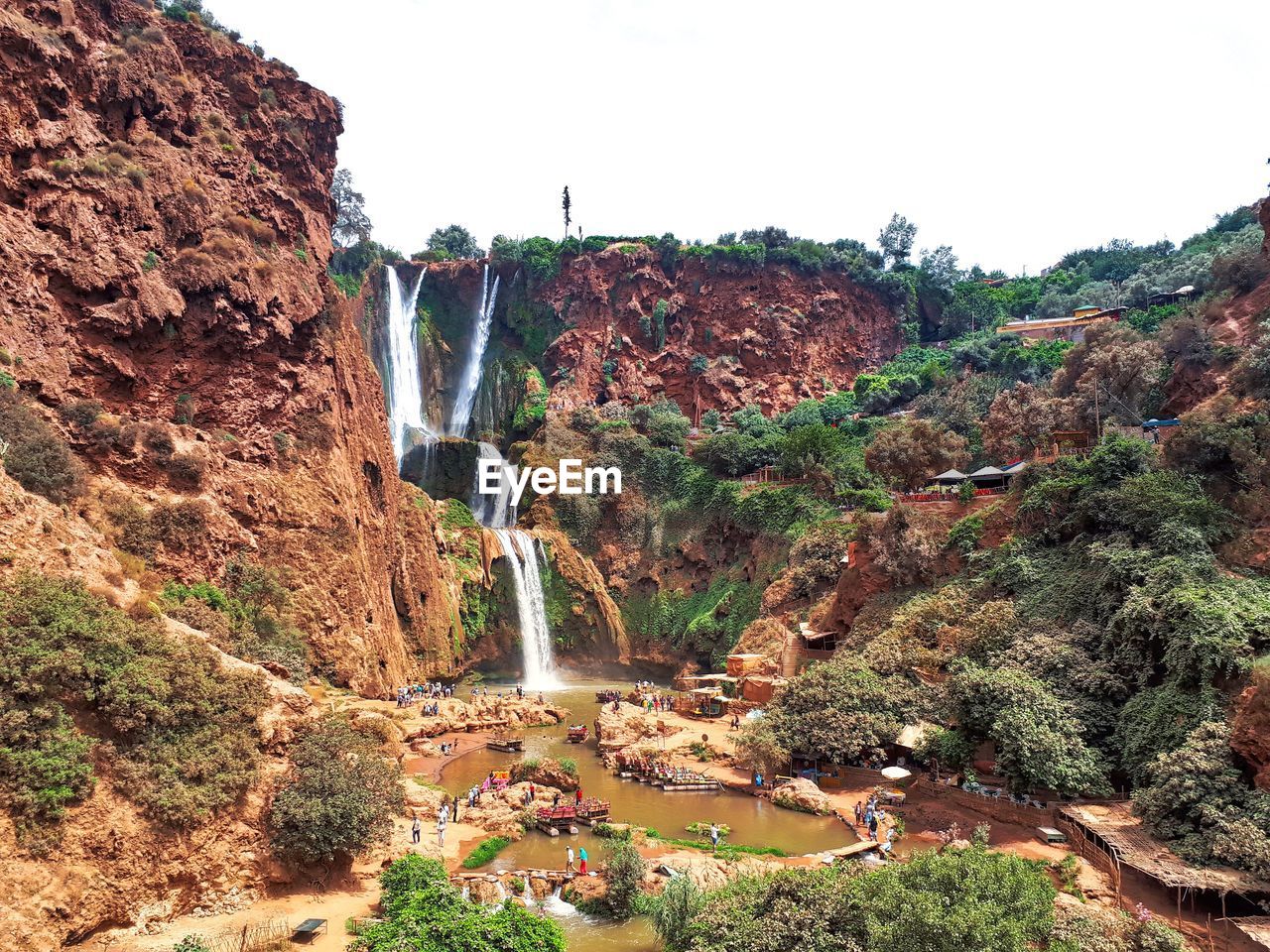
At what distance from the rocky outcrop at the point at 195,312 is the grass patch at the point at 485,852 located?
10031 mm

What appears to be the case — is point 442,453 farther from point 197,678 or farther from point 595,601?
point 197,678

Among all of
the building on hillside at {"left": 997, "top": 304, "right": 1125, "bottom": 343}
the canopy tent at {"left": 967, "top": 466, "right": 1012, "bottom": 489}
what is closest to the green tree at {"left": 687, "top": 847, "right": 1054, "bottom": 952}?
the canopy tent at {"left": 967, "top": 466, "right": 1012, "bottom": 489}

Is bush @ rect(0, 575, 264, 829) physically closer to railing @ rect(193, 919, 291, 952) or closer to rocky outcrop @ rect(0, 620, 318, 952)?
rocky outcrop @ rect(0, 620, 318, 952)

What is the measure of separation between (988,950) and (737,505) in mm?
38735

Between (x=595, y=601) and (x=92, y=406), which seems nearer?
(x=92, y=406)

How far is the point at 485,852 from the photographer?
1969cm

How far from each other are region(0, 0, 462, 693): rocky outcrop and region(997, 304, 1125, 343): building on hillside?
52.5 metres

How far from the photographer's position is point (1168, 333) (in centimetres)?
3944

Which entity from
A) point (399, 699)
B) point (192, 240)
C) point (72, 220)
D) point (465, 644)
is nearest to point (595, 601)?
point (465, 644)

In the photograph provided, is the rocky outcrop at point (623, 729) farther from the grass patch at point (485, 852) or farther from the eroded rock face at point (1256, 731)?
the eroded rock face at point (1256, 731)

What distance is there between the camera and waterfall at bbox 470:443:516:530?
55.2 meters

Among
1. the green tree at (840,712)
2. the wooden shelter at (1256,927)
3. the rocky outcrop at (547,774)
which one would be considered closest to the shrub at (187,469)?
the rocky outcrop at (547,774)

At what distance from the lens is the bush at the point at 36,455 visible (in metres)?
19.8

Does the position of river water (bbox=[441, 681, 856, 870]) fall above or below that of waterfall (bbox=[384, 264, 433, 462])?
below
